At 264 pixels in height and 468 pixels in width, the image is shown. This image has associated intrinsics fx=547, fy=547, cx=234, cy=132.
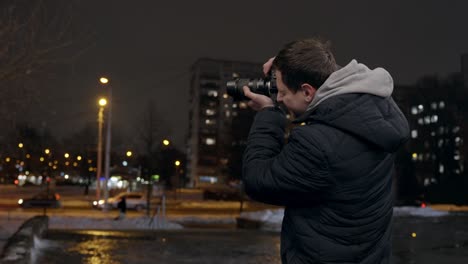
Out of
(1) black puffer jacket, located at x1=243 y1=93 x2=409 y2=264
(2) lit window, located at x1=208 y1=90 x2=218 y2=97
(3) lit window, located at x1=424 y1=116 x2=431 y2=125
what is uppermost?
(2) lit window, located at x1=208 y1=90 x2=218 y2=97

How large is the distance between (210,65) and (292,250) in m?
125

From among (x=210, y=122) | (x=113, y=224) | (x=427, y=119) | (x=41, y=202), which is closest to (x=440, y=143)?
(x=427, y=119)

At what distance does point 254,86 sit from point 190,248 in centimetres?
1149

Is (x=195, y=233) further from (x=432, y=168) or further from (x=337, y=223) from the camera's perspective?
(x=432, y=168)

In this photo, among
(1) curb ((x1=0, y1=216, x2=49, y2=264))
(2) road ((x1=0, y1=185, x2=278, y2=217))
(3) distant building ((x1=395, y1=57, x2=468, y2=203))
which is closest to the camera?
(1) curb ((x1=0, y1=216, x2=49, y2=264))

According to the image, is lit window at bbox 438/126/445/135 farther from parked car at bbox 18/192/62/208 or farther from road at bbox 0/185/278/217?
parked car at bbox 18/192/62/208

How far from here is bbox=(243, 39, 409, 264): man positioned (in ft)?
6.05

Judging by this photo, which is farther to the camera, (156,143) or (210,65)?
(210,65)

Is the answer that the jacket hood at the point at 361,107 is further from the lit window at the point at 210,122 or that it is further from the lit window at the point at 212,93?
the lit window at the point at 210,122

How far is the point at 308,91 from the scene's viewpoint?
202 centimetres

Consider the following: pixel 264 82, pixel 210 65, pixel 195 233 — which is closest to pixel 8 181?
pixel 210 65

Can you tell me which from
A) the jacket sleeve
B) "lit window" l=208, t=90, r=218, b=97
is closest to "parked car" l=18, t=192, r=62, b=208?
the jacket sleeve

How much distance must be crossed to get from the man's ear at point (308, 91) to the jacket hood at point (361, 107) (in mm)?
56

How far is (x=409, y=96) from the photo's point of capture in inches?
2114
